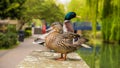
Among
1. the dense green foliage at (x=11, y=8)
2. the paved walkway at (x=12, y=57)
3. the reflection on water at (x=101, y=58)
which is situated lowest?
the reflection on water at (x=101, y=58)

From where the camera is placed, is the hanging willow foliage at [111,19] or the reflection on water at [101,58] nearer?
the reflection on water at [101,58]

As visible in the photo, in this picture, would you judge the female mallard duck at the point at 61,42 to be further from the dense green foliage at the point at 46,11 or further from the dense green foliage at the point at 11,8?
the dense green foliage at the point at 46,11

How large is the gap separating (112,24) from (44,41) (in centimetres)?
1982

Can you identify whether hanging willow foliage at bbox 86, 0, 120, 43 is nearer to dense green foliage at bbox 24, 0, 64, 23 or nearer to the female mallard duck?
dense green foliage at bbox 24, 0, 64, 23

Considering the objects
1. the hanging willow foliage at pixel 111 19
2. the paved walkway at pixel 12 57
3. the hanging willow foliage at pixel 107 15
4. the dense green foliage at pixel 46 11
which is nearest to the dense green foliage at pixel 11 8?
the paved walkway at pixel 12 57

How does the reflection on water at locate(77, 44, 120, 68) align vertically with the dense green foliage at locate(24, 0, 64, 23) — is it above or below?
below

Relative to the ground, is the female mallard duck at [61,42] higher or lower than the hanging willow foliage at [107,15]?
higher

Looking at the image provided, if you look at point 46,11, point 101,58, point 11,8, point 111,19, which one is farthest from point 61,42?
point 46,11

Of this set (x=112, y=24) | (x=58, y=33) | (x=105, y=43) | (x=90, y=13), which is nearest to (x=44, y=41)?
(x=58, y=33)

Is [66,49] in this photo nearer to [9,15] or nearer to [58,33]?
[58,33]

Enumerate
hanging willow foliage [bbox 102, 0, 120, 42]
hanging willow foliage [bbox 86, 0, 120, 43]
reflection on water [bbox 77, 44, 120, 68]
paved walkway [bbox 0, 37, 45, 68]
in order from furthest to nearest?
hanging willow foliage [bbox 102, 0, 120, 42]
hanging willow foliage [bbox 86, 0, 120, 43]
reflection on water [bbox 77, 44, 120, 68]
paved walkway [bbox 0, 37, 45, 68]

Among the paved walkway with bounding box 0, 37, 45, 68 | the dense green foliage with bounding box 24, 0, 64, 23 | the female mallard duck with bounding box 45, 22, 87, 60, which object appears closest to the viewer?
the female mallard duck with bounding box 45, 22, 87, 60

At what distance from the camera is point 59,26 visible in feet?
28.2

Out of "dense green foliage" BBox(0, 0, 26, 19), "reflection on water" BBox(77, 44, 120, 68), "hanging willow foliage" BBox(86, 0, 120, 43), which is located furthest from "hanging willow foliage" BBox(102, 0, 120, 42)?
"dense green foliage" BBox(0, 0, 26, 19)
